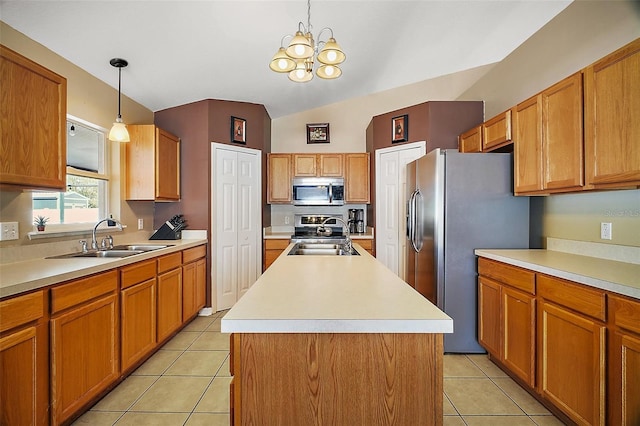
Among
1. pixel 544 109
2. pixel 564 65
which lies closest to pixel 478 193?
pixel 544 109

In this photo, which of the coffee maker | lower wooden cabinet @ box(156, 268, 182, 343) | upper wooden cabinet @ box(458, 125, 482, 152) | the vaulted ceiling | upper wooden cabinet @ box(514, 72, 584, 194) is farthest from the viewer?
the coffee maker

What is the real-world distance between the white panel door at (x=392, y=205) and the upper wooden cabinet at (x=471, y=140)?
1.87ft

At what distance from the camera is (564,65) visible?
236 cm

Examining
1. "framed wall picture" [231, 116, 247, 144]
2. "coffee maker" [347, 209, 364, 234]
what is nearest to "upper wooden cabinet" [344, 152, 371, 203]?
Result: "coffee maker" [347, 209, 364, 234]

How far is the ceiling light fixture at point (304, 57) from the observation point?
1.74m

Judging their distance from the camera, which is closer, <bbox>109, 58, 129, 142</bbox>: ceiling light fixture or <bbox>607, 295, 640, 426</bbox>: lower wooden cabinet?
<bbox>607, 295, 640, 426</bbox>: lower wooden cabinet

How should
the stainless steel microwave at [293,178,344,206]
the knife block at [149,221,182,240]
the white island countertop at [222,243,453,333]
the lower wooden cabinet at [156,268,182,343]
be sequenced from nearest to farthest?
the white island countertop at [222,243,453,333]
the lower wooden cabinet at [156,268,182,343]
the knife block at [149,221,182,240]
the stainless steel microwave at [293,178,344,206]

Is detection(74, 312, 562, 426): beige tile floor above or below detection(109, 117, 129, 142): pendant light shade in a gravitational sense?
below

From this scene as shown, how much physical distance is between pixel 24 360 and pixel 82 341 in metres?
0.33

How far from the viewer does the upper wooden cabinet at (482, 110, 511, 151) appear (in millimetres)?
2484

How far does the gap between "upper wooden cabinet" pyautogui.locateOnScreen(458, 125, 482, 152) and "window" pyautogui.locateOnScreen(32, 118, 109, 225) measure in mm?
3617

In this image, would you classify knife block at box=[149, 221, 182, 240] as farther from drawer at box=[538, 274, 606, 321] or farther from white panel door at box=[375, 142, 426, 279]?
drawer at box=[538, 274, 606, 321]

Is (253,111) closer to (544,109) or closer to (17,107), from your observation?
(17,107)

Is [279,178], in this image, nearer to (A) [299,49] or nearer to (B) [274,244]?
(B) [274,244]
